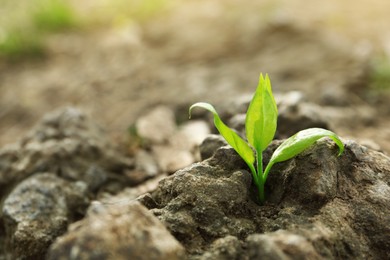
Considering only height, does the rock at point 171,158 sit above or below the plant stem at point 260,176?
below

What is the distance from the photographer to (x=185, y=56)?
Answer: 6145 millimetres

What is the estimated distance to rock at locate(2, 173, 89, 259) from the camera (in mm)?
2611

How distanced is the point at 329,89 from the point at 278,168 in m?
2.63

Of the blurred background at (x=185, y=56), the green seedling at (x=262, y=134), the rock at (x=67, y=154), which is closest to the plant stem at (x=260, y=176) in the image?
the green seedling at (x=262, y=134)

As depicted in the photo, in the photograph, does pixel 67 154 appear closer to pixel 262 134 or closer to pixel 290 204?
pixel 262 134

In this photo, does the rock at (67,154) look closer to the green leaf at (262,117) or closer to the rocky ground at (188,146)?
the rocky ground at (188,146)

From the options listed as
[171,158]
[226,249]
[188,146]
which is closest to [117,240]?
[226,249]

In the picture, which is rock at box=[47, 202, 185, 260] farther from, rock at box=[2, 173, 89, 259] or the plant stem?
rock at box=[2, 173, 89, 259]

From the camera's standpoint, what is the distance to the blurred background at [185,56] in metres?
4.96

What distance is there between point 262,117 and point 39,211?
1.58m

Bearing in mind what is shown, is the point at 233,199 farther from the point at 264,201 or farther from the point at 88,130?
the point at 88,130

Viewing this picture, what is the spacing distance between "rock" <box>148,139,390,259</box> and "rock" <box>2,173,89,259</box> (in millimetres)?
797

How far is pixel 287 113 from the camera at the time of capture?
10.7 ft

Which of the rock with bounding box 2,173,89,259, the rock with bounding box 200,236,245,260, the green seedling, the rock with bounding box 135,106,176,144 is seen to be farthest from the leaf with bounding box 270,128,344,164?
the rock with bounding box 135,106,176,144
